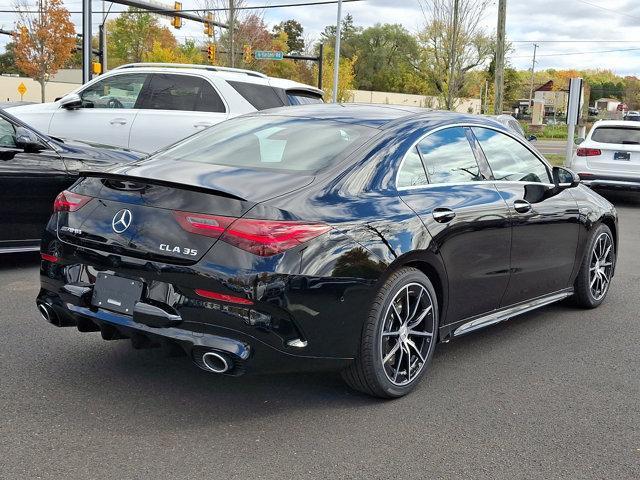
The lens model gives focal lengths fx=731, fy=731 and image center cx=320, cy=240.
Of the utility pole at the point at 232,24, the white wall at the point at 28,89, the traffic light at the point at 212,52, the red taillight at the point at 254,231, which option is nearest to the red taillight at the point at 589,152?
the red taillight at the point at 254,231

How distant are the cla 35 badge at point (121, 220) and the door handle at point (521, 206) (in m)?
2.50

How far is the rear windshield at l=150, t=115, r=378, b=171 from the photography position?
13.0 feet

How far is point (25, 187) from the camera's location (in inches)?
256

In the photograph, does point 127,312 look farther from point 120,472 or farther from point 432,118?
point 432,118

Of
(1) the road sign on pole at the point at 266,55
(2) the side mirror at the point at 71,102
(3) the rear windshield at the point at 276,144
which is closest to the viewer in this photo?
(3) the rear windshield at the point at 276,144

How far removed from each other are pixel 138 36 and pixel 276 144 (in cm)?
8076

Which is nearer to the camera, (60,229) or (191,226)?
(191,226)

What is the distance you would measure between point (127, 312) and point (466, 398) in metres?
1.88

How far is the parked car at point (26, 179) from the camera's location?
642cm

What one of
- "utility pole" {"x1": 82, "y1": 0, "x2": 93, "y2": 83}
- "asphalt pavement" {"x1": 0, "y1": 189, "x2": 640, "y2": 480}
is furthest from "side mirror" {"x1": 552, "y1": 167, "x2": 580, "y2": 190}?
"utility pole" {"x1": 82, "y1": 0, "x2": 93, "y2": 83}

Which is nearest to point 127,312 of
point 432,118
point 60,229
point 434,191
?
point 60,229

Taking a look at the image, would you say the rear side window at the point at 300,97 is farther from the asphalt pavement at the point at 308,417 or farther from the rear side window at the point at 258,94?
the asphalt pavement at the point at 308,417

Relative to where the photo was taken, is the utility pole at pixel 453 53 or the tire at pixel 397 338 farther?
the utility pole at pixel 453 53

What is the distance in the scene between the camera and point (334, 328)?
11.5 feet
